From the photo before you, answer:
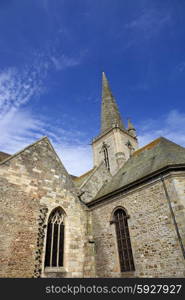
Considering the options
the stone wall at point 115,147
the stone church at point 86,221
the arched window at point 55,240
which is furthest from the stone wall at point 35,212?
the stone wall at point 115,147

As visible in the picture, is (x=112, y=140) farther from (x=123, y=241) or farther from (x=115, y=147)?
(x=123, y=241)

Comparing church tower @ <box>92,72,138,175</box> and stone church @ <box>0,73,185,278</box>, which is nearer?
stone church @ <box>0,73,185,278</box>

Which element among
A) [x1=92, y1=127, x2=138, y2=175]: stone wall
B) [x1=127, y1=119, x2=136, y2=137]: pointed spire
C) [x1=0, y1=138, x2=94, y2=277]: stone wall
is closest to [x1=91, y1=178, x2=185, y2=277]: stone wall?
[x1=0, y1=138, x2=94, y2=277]: stone wall

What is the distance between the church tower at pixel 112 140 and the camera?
26081 mm

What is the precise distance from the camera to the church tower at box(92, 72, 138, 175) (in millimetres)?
26081

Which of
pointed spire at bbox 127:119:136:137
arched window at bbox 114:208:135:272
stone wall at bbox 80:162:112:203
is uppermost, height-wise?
pointed spire at bbox 127:119:136:137

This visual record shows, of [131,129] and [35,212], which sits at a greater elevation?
[131,129]

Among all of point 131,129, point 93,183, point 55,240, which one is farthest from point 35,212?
point 131,129

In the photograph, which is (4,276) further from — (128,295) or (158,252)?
(158,252)

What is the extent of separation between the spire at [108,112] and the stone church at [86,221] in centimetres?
1664

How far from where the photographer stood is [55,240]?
10.4 meters

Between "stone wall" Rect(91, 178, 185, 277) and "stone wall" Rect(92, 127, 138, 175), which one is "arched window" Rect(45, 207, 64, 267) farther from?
"stone wall" Rect(92, 127, 138, 175)

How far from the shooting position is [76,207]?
12180mm

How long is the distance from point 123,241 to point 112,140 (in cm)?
1811
